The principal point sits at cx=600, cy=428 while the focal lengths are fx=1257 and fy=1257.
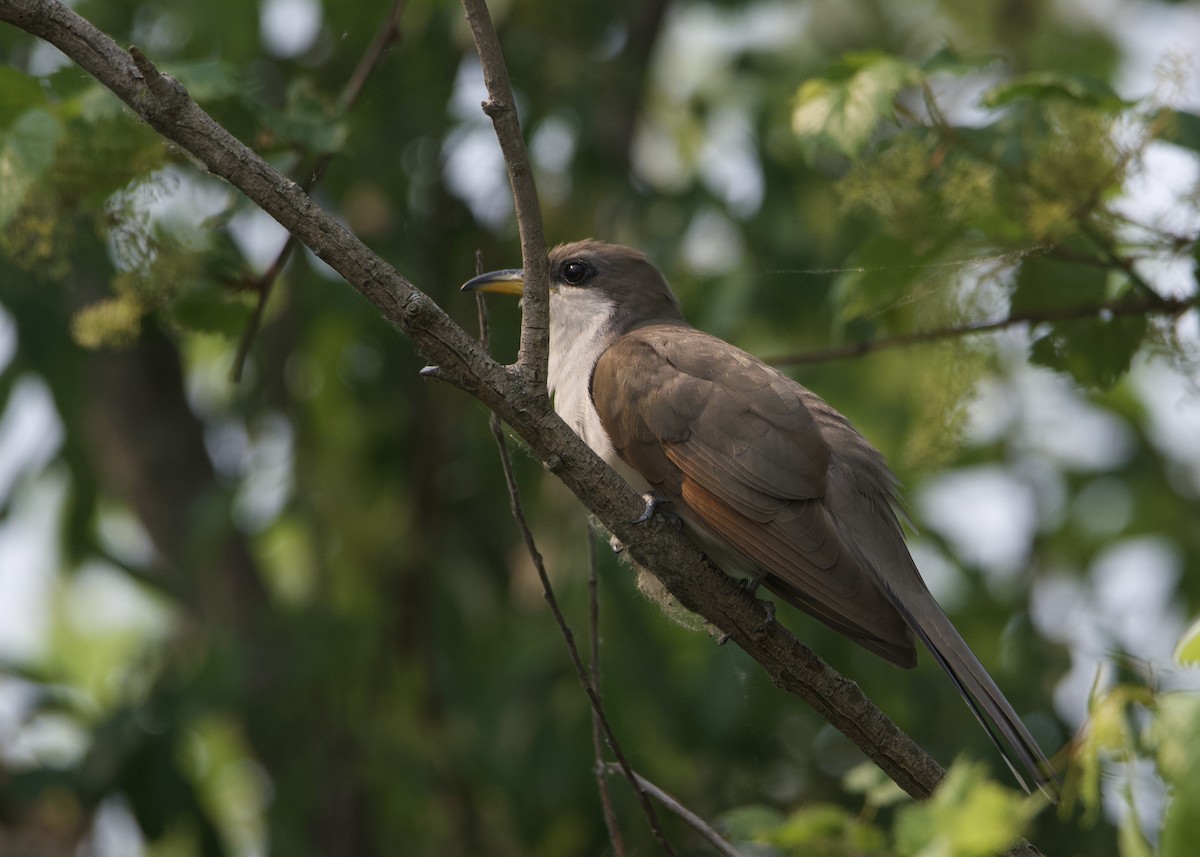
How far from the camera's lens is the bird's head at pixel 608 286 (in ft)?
14.8

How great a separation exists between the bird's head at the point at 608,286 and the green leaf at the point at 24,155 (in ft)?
5.98

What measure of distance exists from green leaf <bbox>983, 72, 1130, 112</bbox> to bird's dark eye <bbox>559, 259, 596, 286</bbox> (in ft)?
5.38

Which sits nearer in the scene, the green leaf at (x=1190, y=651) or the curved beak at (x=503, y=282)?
the green leaf at (x=1190, y=651)

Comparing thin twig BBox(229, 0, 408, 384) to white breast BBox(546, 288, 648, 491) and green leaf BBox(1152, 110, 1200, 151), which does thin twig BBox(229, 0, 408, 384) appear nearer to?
white breast BBox(546, 288, 648, 491)

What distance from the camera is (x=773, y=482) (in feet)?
11.1

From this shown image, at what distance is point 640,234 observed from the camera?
570 centimetres

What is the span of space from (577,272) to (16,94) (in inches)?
76.6

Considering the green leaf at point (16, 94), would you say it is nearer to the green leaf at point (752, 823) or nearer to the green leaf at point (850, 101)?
the green leaf at point (850, 101)

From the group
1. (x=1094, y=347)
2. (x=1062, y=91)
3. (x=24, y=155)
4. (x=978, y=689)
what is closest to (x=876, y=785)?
(x=978, y=689)

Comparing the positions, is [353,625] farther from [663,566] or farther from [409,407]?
[663,566]

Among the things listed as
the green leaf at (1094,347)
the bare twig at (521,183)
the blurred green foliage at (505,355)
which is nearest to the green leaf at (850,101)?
the blurred green foliage at (505,355)

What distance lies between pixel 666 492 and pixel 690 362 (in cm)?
43

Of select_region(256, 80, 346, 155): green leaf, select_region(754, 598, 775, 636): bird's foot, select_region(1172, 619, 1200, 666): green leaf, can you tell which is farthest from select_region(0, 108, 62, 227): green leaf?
select_region(1172, 619, 1200, 666): green leaf

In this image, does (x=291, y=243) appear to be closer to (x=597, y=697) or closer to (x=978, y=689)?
(x=597, y=697)
